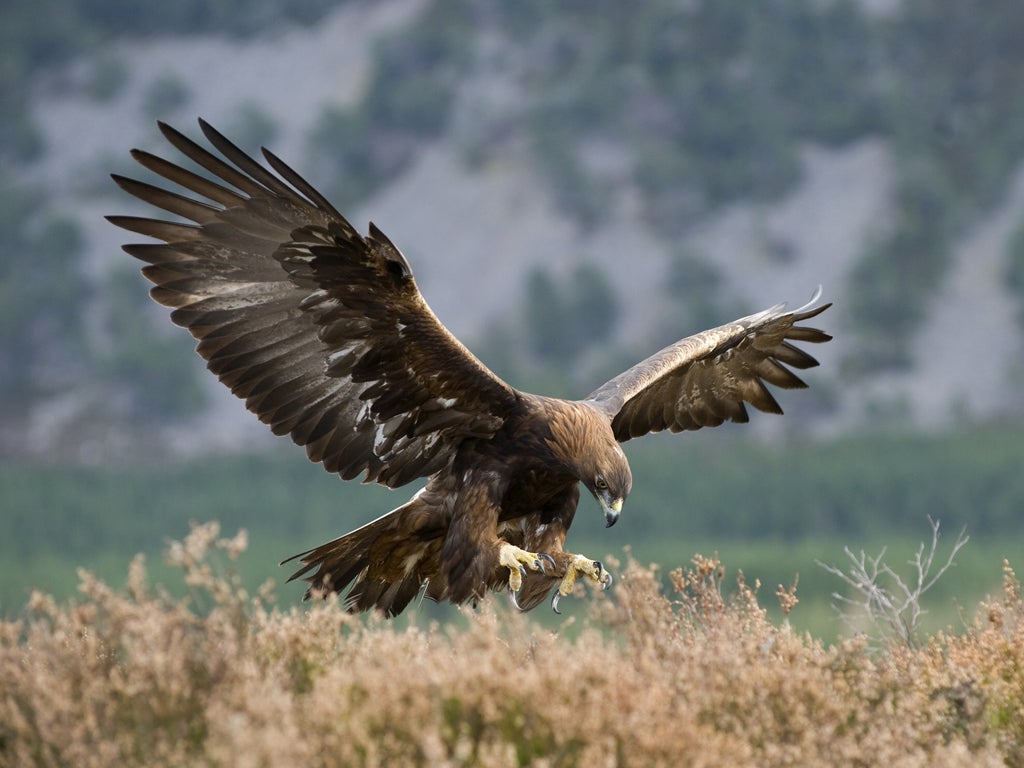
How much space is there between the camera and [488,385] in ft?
23.5

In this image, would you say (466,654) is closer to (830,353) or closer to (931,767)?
(931,767)

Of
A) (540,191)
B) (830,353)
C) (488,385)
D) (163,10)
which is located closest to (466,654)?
(488,385)

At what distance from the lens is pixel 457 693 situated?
481 centimetres

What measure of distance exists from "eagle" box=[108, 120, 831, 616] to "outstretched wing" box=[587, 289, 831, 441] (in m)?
1.01

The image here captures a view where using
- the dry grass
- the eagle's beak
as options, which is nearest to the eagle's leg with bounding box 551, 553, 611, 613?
the eagle's beak

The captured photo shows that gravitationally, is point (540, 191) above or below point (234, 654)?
above

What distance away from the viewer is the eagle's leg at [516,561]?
7059mm

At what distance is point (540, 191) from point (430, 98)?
23.6 ft

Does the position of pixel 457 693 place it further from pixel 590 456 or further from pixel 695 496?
pixel 695 496

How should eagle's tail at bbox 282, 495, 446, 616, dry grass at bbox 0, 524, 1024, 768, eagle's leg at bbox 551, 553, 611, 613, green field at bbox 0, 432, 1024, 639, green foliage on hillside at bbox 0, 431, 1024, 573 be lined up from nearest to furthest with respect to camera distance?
dry grass at bbox 0, 524, 1024, 768
eagle's leg at bbox 551, 553, 611, 613
eagle's tail at bbox 282, 495, 446, 616
green field at bbox 0, 432, 1024, 639
green foliage on hillside at bbox 0, 431, 1024, 573

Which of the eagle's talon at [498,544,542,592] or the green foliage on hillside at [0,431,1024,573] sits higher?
the green foliage on hillside at [0,431,1024,573]

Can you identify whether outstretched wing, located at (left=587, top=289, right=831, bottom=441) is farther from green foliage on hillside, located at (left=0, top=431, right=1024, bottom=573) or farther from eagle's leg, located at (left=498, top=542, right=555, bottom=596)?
green foliage on hillside, located at (left=0, top=431, right=1024, bottom=573)

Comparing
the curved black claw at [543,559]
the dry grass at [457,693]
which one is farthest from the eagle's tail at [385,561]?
the dry grass at [457,693]

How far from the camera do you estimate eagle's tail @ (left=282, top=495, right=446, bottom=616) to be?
7.54 meters
